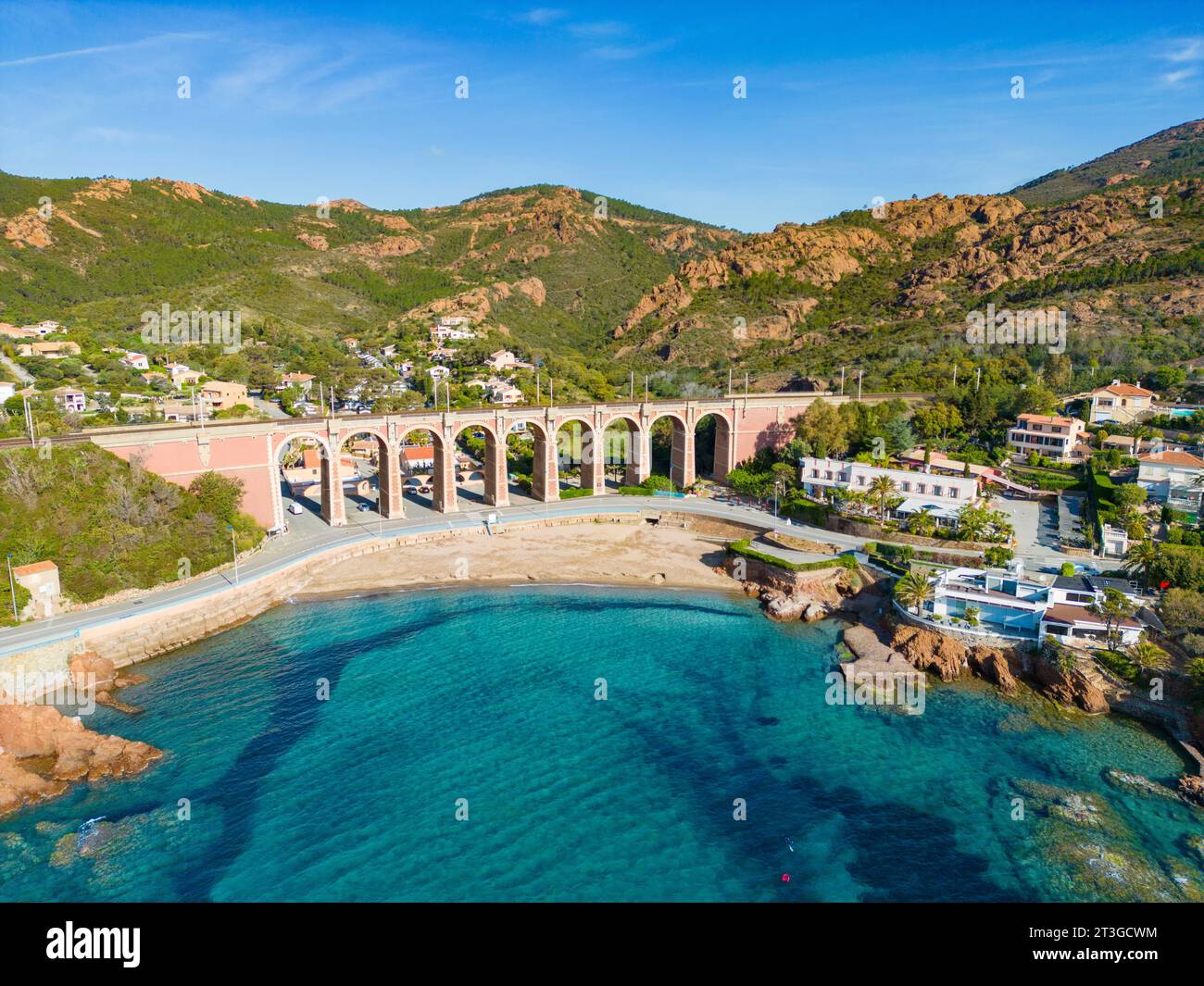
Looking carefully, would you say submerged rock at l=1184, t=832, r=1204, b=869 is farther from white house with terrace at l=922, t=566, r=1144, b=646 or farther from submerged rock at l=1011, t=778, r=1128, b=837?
white house with terrace at l=922, t=566, r=1144, b=646

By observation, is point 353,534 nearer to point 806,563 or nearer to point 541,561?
point 541,561

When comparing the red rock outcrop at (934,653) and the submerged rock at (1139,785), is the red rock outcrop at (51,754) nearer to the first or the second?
the red rock outcrop at (934,653)

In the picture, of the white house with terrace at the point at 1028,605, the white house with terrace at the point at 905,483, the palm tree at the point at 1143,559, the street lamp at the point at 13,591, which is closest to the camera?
the white house with terrace at the point at 1028,605

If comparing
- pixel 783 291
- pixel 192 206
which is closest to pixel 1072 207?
pixel 783 291

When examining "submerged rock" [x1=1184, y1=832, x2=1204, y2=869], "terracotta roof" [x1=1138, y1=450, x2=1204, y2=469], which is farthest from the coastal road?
"submerged rock" [x1=1184, y1=832, x2=1204, y2=869]

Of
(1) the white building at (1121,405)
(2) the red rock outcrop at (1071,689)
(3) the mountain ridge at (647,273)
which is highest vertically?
(3) the mountain ridge at (647,273)

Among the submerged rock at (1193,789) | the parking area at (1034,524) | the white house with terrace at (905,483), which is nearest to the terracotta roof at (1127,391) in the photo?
the parking area at (1034,524)
